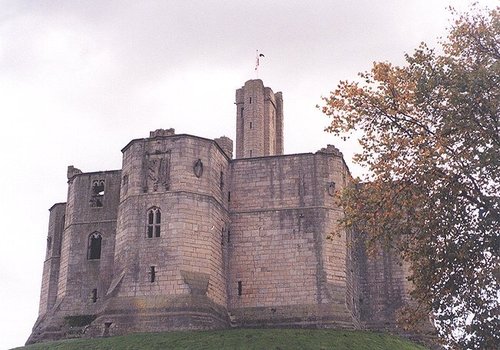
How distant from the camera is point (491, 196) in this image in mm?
24266

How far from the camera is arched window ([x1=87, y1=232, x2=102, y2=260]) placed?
156 ft

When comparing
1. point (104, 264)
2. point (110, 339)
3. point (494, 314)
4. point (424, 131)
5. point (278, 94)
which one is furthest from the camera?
point (278, 94)

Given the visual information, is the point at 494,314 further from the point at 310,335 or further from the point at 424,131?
the point at 310,335

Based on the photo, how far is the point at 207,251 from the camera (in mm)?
42969

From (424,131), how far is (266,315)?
71.7ft

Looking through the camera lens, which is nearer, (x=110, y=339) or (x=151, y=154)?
(x=110, y=339)

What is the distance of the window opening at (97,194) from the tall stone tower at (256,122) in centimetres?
1538

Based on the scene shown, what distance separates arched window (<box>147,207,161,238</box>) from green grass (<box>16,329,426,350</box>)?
238 inches

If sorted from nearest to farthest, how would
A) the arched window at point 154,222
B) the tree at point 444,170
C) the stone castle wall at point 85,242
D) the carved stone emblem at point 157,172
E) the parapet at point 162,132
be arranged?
the tree at point 444,170, the arched window at point 154,222, the carved stone emblem at point 157,172, the parapet at point 162,132, the stone castle wall at point 85,242

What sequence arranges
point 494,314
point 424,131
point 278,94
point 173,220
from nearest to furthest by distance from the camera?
1. point 494,314
2. point 424,131
3. point 173,220
4. point 278,94

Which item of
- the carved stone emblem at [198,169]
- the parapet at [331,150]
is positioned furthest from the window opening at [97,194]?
the parapet at [331,150]

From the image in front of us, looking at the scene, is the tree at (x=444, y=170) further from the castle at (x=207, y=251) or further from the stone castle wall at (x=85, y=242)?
the stone castle wall at (x=85, y=242)

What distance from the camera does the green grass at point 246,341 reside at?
37281 millimetres

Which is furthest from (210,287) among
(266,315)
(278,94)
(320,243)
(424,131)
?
(278,94)
